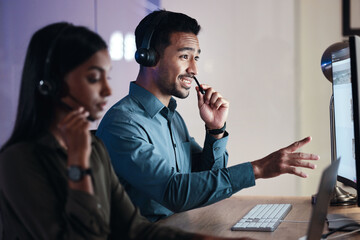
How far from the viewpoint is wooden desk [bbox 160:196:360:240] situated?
1.24m

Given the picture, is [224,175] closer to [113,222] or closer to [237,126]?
[113,222]

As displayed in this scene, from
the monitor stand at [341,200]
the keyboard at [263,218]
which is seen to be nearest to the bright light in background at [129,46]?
the keyboard at [263,218]

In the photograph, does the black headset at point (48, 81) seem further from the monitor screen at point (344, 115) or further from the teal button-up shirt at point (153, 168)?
the monitor screen at point (344, 115)

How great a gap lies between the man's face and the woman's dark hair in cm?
84

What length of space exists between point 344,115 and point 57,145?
83 cm

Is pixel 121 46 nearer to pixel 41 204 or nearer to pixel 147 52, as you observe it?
pixel 147 52

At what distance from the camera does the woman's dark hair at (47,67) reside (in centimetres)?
86

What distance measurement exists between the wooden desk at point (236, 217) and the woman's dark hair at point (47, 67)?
603 mm

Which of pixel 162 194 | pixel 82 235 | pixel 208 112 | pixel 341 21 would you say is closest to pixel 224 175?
pixel 162 194

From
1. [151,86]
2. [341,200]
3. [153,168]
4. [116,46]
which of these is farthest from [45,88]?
[116,46]

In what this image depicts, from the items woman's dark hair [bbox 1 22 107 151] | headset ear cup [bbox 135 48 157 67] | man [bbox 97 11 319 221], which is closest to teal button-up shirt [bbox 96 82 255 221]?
man [bbox 97 11 319 221]

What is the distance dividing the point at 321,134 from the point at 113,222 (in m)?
2.33

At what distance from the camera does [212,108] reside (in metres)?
1.80

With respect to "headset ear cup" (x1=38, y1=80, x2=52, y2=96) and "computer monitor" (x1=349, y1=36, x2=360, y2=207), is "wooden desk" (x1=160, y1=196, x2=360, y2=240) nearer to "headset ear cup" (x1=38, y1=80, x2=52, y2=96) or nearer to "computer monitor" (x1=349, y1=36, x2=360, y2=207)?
"computer monitor" (x1=349, y1=36, x2=360, y2=207)
